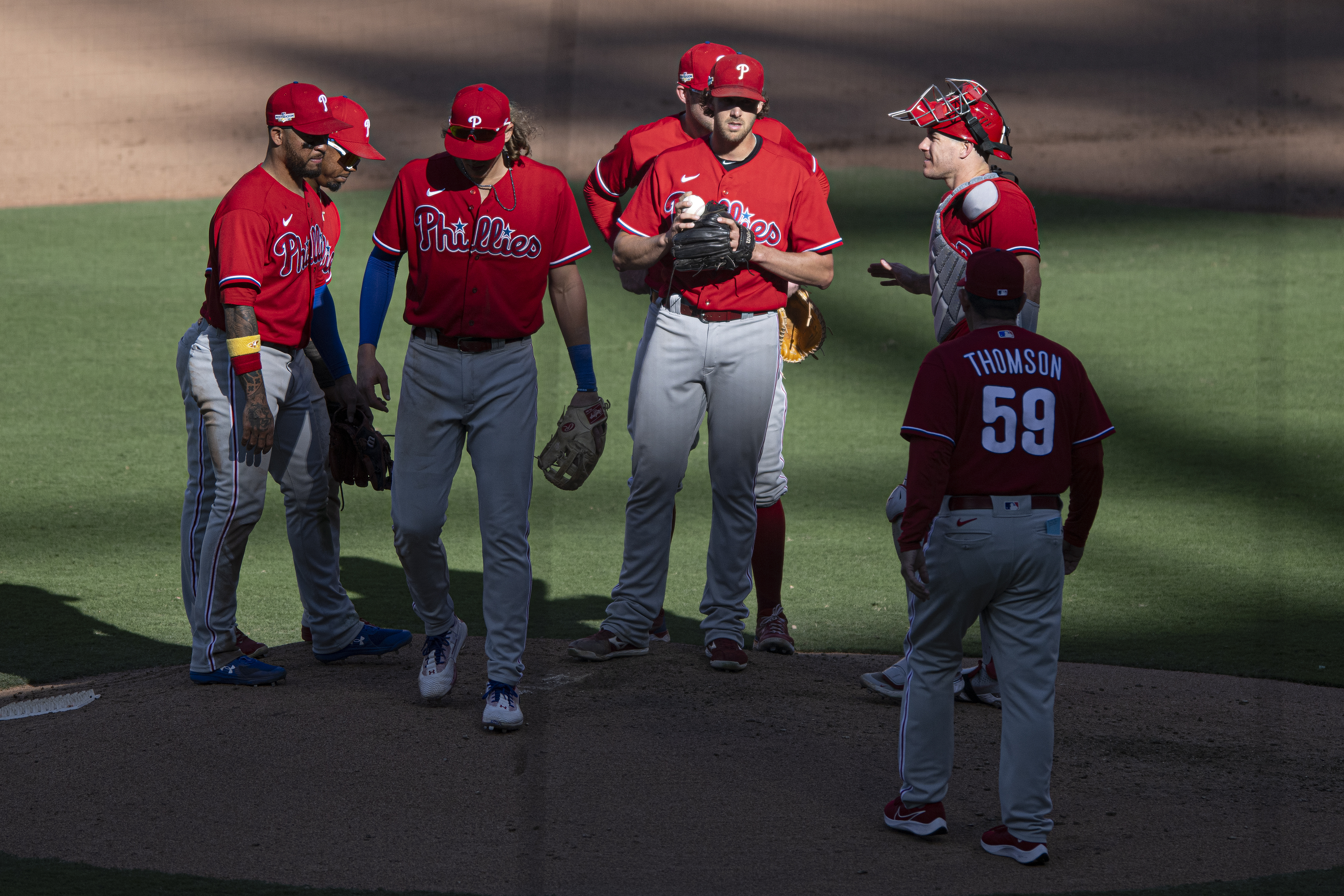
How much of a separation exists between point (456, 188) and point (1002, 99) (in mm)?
14523

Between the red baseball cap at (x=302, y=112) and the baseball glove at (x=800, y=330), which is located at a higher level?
the red baseball cap at (x=302, y=112)

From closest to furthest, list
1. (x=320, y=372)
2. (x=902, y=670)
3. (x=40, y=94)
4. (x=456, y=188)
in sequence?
(x=456, y=188) < (x=902, y=670) < (x=320, y=372) < (x=40, y=94)

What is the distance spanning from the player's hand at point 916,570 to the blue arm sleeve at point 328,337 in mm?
2196

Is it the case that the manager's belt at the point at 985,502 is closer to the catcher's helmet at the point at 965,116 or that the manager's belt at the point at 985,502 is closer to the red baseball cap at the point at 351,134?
the catcher's helmet at the point at 965,116

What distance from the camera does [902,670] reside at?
463 centimetres

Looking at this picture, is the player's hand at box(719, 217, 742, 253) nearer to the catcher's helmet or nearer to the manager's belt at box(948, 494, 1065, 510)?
the catcher's helmet

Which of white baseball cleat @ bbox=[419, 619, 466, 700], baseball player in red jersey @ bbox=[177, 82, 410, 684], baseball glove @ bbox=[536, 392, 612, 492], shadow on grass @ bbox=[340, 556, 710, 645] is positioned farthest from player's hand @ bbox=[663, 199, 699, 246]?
shadow on grass @ bbox=[340, 556, 710, 645]

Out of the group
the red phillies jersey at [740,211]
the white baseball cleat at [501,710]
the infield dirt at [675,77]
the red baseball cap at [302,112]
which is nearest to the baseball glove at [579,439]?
the red phillies jersey at [740,211]

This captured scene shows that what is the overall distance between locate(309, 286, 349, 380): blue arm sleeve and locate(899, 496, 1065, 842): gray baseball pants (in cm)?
226

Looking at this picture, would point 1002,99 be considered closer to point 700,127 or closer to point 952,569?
point 700,127

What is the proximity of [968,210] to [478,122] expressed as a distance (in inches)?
58.2

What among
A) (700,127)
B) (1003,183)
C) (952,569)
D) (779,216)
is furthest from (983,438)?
(700,127)

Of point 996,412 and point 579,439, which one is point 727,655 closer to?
point 579,439

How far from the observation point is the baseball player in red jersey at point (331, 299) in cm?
462
